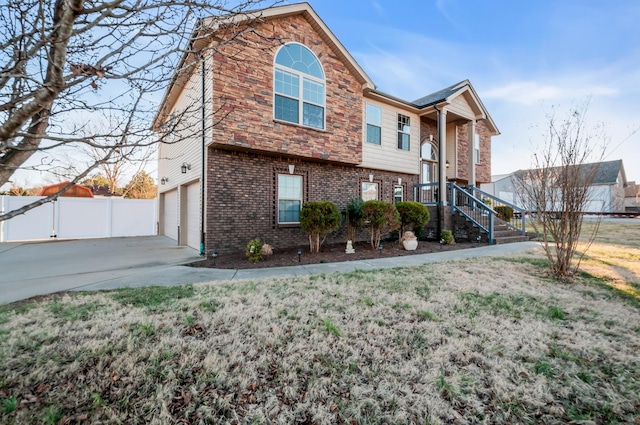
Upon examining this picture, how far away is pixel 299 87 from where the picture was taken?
28.6 feet

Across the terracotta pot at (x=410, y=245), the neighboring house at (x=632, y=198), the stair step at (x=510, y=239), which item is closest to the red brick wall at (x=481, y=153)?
the stair step at (x=510, y=239)

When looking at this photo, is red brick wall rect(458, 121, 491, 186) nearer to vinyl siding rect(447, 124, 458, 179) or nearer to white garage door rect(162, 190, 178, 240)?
vinyl siding rect(447, 124, 458, 179)

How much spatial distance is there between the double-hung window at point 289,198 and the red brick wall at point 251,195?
0.22 meters

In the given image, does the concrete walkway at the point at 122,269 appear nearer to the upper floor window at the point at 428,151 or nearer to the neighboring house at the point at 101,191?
the upper floor window at the point at 428,151

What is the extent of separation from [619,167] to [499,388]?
49082mm

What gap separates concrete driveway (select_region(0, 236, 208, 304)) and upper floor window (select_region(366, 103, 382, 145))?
7.92 m

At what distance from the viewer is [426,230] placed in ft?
37.6

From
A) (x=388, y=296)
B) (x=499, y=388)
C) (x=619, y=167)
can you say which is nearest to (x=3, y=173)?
(x=499, y=388)

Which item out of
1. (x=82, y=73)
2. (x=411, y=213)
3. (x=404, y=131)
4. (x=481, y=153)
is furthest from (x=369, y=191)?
(x=82, y=73)

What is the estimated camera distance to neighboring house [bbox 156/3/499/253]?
7.61m

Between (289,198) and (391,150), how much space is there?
5257 millimetres

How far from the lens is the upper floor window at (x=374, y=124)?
11.0 metres

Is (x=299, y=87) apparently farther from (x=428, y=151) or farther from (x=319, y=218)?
(x=428, y=151)

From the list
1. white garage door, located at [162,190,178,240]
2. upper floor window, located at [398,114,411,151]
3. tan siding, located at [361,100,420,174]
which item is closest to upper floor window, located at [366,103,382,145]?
tan siding, located at [361,100,420,174]
